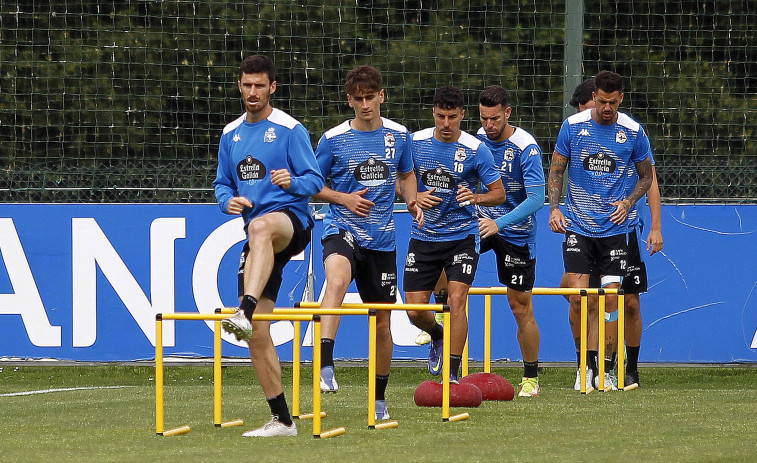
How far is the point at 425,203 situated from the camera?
8.38 metres

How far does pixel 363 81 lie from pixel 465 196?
1136 mm

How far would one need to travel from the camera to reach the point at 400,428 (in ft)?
23.4

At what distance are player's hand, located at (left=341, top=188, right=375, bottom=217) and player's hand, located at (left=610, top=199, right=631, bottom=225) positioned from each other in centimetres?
251

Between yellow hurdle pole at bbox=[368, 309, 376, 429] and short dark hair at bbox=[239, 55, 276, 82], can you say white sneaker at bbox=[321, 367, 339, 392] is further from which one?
short dark hair at bbox=[239, 55, 276, 82]

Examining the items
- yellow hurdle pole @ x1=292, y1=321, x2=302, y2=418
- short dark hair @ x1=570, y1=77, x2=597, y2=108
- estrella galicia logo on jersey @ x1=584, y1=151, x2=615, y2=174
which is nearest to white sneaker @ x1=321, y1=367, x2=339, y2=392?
yellow hurdle pole @ x1=292, y1=321, x2=302, y2=418

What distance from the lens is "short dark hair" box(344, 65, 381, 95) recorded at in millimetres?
7746

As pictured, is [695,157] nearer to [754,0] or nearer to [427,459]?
[754,0]

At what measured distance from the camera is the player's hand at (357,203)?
766cm

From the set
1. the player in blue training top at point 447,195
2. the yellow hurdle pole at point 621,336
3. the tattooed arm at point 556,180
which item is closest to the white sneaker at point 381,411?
the player in blue training top at point 447,195

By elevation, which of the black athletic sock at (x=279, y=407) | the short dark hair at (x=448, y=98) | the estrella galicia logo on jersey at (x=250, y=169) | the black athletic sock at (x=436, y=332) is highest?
the short dark hair at (x=448, y=98)

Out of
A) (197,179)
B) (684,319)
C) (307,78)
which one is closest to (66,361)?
(197,179)

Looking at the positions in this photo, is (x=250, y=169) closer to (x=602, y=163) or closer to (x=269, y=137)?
(x=269, y=137)

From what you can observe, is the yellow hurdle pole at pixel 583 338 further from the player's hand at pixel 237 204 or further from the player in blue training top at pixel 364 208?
the player's hand at pixel 237 204

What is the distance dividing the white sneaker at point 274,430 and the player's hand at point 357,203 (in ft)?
4.59
